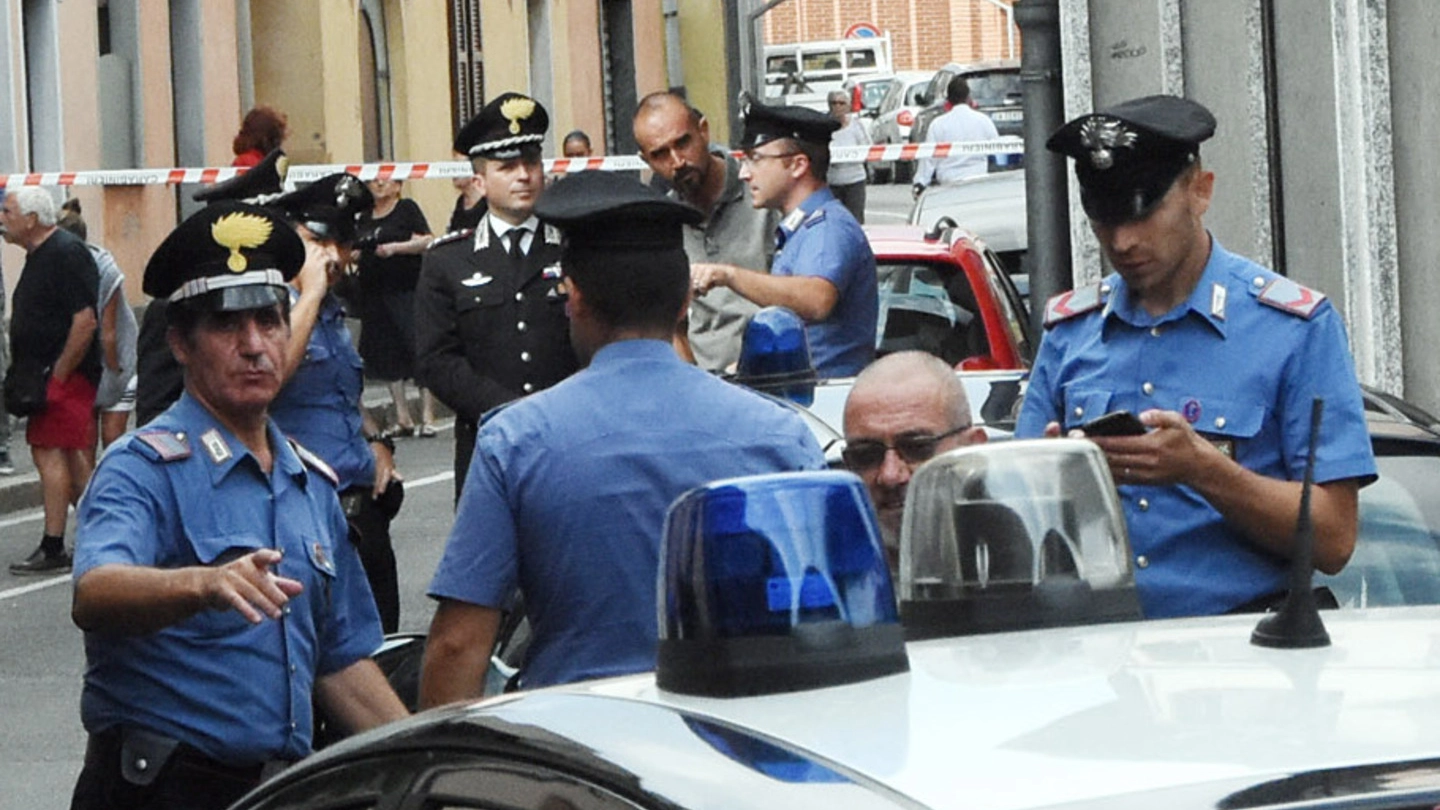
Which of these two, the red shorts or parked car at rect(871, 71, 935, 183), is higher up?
parked car at rect(871, 71, 935, 183)

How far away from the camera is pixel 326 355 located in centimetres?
800

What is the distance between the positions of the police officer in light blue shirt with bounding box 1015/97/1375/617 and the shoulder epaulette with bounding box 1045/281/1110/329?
0.04ft

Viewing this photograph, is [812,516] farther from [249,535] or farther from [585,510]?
[249,535]

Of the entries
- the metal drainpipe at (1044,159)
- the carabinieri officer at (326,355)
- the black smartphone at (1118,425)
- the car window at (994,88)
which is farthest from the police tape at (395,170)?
the black smartphone at (1118,425)

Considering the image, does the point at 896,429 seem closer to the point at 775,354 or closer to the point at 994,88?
the point at 775,354

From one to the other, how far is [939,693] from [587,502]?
1.67m

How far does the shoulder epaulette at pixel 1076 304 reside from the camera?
5172mm

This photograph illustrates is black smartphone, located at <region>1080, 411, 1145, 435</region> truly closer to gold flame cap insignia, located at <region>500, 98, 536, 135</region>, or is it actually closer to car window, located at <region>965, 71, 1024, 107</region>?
gold flame cap insignia, located at <region>500, 98, 536, 135</region>

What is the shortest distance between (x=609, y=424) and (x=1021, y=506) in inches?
51.1

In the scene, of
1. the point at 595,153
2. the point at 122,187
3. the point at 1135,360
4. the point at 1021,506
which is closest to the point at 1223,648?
the point at 1021,506

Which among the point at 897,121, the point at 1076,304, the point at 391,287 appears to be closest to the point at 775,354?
the point at 1076,304

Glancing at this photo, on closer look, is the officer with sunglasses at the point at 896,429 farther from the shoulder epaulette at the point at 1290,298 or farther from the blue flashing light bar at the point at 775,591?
the blue flashing light bar at the point at 775,591

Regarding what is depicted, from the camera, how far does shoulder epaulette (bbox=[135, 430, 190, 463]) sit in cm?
502

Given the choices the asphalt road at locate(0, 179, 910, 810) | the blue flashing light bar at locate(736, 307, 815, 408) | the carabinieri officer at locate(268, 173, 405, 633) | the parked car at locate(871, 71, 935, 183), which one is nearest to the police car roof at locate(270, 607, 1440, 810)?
the blue flashing light bar at locate(736, 307, 815, 408)
